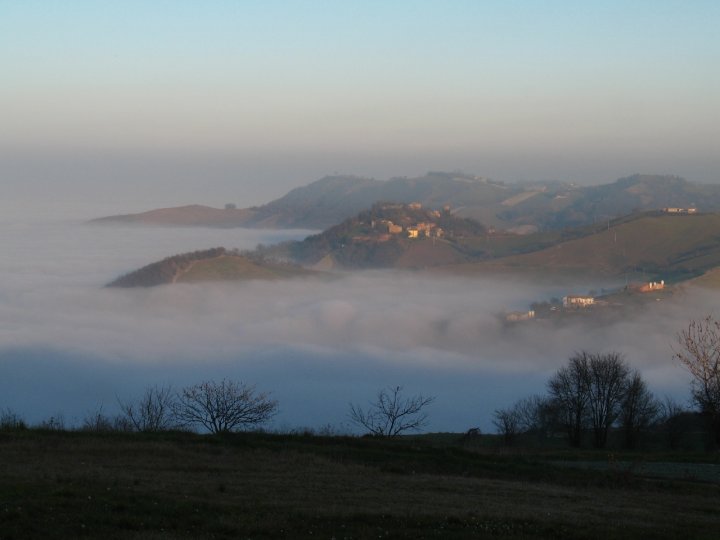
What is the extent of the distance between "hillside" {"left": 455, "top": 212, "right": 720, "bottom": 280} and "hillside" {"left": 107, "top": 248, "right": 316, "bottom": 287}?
37249 mm

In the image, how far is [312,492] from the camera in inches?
479

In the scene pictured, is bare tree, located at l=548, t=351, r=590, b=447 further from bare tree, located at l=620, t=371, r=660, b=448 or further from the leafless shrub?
the leafless shrub

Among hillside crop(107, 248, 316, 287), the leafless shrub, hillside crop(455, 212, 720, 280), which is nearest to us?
the leafless shrub

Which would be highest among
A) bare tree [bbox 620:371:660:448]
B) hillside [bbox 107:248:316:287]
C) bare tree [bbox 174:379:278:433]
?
hillside [bbox 107:248:316:287]

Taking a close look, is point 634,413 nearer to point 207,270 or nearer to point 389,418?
point 389,418

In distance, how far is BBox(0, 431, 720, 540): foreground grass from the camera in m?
9.62

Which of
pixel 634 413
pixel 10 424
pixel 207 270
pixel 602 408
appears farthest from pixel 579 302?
pixel 10 424

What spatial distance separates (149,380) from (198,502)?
293ft

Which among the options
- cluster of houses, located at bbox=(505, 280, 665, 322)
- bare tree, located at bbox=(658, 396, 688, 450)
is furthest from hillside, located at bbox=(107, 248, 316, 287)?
bare tree, located at bbox=(658, 396, 688, 450)

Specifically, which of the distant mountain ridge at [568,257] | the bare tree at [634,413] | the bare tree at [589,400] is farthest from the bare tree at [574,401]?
the distant mountain ridge at [568,257]

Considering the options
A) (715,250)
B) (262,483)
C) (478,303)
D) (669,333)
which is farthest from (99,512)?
(715,250)

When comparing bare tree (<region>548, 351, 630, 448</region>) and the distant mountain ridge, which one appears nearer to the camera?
bare tree (<region>548, 351, 630, 448</region>)

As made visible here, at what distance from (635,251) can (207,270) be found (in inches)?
3181

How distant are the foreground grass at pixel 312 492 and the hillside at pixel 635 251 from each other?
129458 mm
